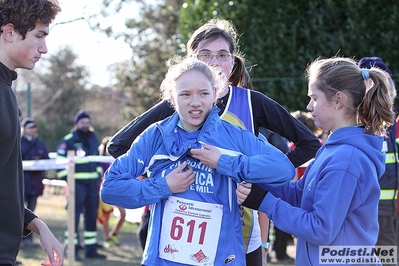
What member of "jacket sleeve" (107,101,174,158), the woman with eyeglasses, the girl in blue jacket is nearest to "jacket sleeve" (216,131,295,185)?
the girl in blue jacket

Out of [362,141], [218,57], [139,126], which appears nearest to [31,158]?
[139,126]

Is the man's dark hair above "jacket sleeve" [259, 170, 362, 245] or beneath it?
above


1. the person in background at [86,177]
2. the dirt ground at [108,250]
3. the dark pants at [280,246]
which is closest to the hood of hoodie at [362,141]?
the dirt ground at [108,250]

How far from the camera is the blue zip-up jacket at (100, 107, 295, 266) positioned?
9.35ft

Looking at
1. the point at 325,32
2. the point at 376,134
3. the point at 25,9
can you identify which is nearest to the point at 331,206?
the point at 376,134

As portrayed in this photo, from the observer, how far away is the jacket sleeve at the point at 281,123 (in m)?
3.54

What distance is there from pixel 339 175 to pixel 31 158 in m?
8.80

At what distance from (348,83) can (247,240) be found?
111 cm

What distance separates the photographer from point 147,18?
18.8 meters

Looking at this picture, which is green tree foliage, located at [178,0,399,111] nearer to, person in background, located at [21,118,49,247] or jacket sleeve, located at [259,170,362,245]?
person in background, located at [21,118,49,247]

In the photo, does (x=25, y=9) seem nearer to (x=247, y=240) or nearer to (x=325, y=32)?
(x=247, y=240)

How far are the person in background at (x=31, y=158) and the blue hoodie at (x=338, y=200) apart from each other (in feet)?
27.0

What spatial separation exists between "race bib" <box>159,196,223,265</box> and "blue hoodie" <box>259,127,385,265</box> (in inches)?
11.5

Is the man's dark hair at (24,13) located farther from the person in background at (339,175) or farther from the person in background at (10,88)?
the person in background at (339,175)
